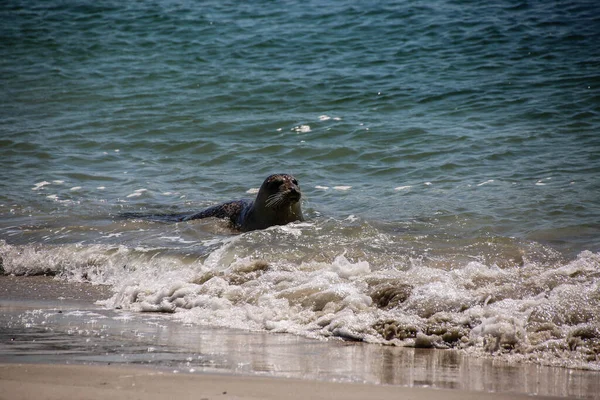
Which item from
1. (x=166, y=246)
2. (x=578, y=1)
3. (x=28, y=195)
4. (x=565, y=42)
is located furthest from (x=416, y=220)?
(x=578, y=1)

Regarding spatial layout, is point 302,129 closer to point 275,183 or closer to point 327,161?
point 327,161

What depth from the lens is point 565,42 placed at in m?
16.1

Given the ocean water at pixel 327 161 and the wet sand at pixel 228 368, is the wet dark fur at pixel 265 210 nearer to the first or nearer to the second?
the ocean water at pixel 327 161

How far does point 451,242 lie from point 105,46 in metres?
14.5

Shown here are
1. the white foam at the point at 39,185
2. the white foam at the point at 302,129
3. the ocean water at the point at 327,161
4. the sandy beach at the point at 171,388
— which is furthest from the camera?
the white foam at the point at 302,129

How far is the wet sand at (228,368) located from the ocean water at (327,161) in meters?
0.31

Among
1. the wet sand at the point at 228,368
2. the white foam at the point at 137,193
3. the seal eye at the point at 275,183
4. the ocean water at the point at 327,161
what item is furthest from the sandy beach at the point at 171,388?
the white foam at the point at 137,193

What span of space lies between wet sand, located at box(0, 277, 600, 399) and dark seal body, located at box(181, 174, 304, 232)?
3.66 m

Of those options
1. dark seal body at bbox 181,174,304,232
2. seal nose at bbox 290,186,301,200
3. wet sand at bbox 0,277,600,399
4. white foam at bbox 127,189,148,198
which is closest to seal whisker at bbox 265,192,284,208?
dark seal body at bbox 181,174,304,232

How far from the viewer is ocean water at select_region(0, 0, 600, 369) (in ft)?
17.8

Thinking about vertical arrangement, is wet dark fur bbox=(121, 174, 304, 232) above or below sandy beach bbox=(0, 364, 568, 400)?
below

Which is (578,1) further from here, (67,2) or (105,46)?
(67,2)

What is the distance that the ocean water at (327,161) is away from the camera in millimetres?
5430

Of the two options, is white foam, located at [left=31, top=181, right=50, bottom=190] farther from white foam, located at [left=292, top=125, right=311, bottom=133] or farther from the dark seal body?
white foam, located at [left=292, top=125, right=311, bottom=133]
